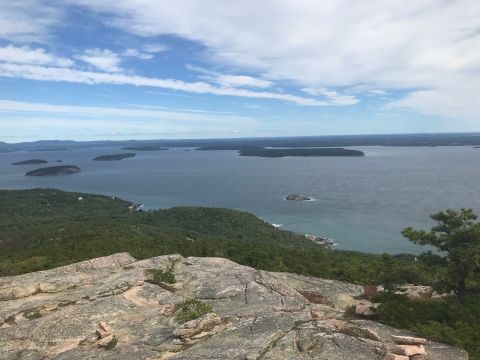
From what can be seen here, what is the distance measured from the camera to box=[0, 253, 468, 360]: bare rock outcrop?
14188mm

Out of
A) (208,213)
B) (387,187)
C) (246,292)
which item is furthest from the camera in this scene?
(387,187)

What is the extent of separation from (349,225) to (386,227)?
10.0 meters

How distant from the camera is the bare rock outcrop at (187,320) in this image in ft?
46.5

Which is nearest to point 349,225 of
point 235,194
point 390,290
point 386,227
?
point 386,227

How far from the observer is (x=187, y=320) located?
17594mm

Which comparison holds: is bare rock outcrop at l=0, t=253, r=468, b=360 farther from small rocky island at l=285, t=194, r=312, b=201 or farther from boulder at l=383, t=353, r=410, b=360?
small rocky island at l=285, t=194, r=312, b=201

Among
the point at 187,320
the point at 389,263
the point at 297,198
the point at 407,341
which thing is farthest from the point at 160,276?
the point at 297,198

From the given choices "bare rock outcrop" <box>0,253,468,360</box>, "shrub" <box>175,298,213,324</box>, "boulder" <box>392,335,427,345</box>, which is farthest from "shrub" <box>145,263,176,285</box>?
"boulder" <box>392,335,427,345</box>

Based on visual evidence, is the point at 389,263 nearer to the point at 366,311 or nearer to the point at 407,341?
the point at 366,311

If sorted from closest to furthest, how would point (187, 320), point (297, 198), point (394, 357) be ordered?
point (394, 357), point (187, 320), point (297, 198)

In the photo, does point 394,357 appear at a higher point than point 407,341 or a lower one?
higher

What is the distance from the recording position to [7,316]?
19828 millimetres

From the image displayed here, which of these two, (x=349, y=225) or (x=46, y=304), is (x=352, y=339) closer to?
(x=46, y=304)

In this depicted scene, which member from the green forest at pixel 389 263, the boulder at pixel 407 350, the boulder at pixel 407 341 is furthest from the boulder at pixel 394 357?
the green forest at pixel 389 263
